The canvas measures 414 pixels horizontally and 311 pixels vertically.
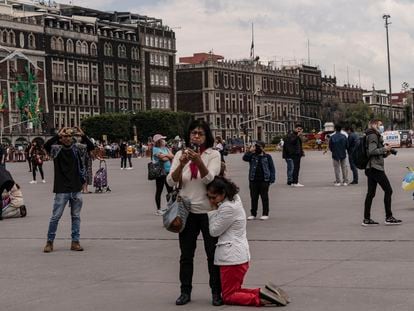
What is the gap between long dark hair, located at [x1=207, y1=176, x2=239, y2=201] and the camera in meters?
8.12

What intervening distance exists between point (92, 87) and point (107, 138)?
9927 millimetres

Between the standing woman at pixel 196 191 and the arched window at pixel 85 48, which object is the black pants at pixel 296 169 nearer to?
the standing woman at pixel 196 191

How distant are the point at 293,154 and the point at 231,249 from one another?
17.8 meters

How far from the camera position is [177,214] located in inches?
324

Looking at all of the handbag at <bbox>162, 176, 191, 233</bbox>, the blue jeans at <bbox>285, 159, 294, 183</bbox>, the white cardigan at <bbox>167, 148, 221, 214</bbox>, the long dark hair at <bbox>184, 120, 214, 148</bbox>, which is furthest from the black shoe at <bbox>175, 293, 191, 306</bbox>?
the blue jeans at <bbox>285, 159, 294, 183</bbox>

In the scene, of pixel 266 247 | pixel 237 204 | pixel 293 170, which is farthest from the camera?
pixel 293 170

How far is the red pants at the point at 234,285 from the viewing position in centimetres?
808

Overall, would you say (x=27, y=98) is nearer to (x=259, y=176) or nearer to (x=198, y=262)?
(x=259, y=176)

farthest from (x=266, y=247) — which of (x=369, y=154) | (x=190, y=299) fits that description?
(x=190, y=299)

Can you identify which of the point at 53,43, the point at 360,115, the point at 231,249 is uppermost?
the point at 53,43

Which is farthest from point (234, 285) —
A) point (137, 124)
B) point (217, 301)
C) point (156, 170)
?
point (137, 124)

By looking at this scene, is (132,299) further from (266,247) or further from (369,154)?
(369,154)

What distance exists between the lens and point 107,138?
105125mm

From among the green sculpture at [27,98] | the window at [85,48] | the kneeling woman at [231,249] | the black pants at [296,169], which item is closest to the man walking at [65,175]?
the kneeling woman at [231,249]
